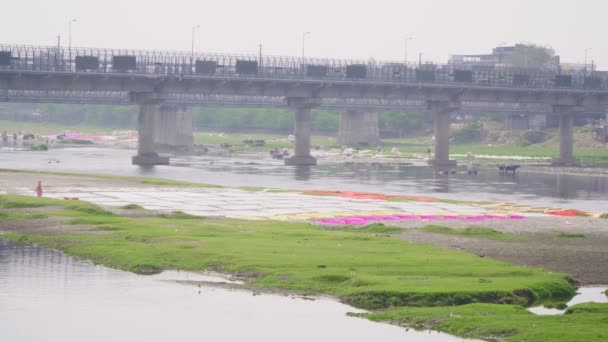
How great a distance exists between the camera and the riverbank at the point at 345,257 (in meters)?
40.3

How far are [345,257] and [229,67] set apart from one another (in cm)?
11640

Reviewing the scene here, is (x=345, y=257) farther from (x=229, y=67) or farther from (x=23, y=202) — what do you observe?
(x=229, y=67)

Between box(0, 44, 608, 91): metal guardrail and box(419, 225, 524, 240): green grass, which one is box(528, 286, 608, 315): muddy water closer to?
box(419, 225, 524, 240): green grass

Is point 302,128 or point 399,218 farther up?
point 302,128

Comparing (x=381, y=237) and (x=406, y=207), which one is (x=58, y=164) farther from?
(x=381, y=237)

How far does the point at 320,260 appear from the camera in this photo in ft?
164

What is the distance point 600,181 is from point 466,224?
7986 centimetres

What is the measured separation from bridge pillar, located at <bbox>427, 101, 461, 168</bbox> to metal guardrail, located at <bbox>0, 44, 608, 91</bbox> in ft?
11.9

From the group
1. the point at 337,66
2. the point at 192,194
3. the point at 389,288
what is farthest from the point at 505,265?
the point at 337,66

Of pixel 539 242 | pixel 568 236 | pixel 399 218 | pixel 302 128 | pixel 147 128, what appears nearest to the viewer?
pixel 539 242

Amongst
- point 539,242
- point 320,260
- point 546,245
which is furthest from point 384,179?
point 320,260

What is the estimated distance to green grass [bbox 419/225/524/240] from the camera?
61.3 metres

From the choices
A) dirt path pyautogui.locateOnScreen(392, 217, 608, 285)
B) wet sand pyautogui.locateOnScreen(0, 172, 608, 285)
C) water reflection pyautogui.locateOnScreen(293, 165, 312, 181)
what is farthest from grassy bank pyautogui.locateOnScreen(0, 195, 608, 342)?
water reflection pyautogui.locateOnScreen(293, 165, 312, 181)

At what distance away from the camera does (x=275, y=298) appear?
43625 millimetres
